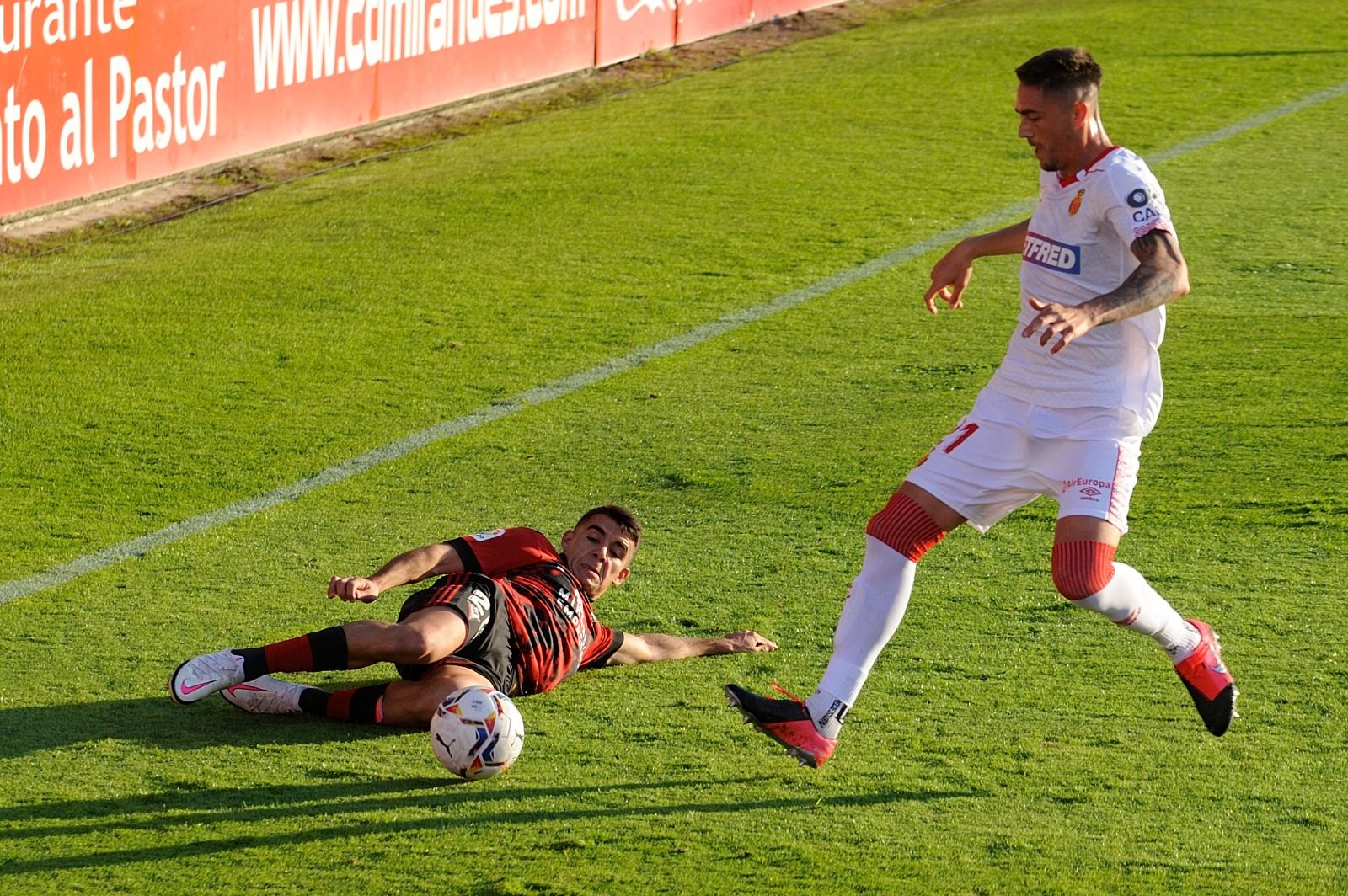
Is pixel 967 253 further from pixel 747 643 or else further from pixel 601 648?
pixel 601 648

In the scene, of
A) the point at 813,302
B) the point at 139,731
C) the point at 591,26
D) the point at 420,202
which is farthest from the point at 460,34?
the point at 139,731

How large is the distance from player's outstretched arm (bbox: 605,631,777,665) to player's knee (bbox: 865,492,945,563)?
0.88 m

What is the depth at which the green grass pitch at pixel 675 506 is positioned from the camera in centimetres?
434

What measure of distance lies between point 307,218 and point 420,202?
0.73 metres

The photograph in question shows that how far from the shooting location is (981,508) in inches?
190

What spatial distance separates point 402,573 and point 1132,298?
2023 mm

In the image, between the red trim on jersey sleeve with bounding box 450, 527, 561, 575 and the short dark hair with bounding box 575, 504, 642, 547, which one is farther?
the short dark hair with bounding box 575, 504, 642, 547

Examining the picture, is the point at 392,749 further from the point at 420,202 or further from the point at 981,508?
the point at 420,202

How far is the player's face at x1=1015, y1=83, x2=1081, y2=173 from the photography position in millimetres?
4551

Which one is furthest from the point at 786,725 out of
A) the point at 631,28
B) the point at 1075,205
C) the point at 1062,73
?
the point at 631,28

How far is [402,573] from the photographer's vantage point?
501 centimetres

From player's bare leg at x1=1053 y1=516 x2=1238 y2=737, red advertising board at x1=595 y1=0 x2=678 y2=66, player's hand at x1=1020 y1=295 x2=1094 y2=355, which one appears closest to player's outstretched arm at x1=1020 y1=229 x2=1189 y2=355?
player's hand at x1=1020 y1=295 x2=1094 y2=355

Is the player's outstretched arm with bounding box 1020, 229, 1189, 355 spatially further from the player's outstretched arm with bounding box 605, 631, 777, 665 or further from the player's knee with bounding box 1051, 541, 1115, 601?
the player's outstretched arm with bounding box 605, 631, 777, 665

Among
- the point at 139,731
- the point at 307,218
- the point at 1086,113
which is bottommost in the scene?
the point at 307,218
